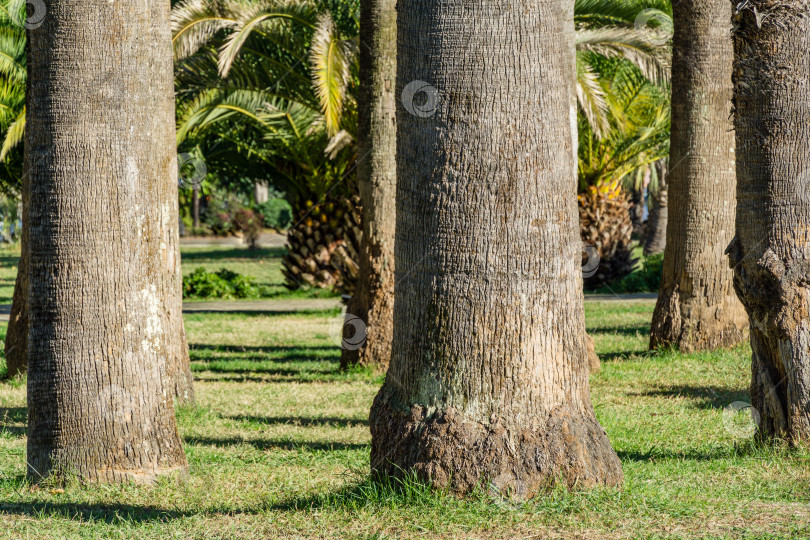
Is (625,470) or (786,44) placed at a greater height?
(786,44)

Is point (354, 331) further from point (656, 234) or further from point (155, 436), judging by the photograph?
point (656, 234)

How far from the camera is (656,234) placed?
86.2 ft

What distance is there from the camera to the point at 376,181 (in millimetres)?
8852

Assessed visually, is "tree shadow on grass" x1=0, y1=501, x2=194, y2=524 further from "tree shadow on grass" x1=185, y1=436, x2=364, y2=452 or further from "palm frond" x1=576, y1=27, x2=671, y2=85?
"palm frond" x1=576, y1=27, x2=671, y2=85

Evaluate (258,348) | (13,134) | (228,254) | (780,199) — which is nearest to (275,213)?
(228,254)

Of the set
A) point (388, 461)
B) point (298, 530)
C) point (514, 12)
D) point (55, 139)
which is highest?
point (514, 12)

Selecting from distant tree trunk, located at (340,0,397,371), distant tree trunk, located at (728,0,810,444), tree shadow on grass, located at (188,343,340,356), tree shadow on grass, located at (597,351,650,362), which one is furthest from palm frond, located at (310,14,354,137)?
distant tree trunk, located at (728,0,810,444)

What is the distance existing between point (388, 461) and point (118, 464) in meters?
1.58

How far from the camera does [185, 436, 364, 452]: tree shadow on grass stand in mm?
5922

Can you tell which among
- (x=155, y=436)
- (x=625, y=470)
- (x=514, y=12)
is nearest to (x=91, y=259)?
(x=155, y=436)

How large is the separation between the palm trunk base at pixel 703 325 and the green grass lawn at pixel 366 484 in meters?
0.46

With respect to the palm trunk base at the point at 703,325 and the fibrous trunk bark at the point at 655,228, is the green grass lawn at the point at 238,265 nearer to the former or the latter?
the palm trunk base at the point at 703,325

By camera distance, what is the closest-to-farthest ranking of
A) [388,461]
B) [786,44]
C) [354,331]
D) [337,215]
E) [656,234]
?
[388,461]
[786,44]
[354,331]
[337,215]
[656,234]

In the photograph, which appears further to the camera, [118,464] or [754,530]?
[118,464]
